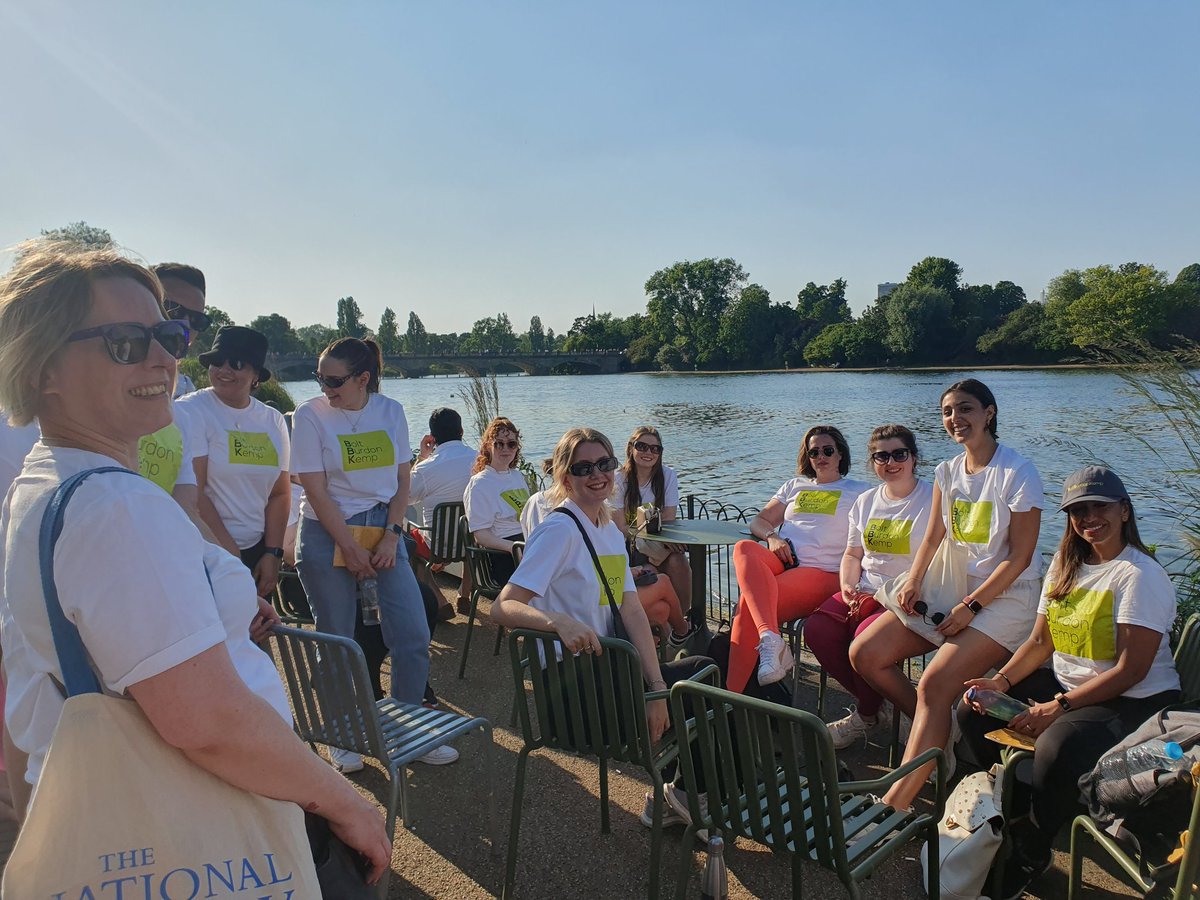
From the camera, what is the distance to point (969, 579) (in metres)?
3.65

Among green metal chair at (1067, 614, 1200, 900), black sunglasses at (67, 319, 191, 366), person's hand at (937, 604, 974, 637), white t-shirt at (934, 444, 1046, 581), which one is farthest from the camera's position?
white t-shirt at (934, 444, 1046, 581)

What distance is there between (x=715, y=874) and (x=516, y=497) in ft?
10.6

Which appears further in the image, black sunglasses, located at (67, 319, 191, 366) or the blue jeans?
the blue jeans

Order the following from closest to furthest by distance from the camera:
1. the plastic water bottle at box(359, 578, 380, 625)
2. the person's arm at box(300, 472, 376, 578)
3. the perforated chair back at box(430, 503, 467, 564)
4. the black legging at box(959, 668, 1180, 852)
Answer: the black legging at box(959, 668, 1180, 852)
the person's arm at box(300, 472, 376, 578)
the plastic water bottle at box(359, 578, 380, 625)
the perforated chair back at box(430, 503, 467, 564)

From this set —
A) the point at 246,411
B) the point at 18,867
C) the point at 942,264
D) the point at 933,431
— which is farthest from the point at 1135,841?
the point at 942,264

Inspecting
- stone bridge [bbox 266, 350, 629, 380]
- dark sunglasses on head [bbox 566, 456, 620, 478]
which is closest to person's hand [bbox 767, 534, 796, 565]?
dark sunglasses on head [bbox 566, 456, 620, 478]

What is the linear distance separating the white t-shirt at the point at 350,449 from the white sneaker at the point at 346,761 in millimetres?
1081

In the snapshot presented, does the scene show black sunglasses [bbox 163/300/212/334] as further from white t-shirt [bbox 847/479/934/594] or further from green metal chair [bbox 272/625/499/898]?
white t-shirt [bbox 847/479/934/594]

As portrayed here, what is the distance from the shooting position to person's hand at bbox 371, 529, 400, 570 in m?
3.71

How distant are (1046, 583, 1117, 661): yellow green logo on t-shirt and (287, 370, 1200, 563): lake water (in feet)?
7.97

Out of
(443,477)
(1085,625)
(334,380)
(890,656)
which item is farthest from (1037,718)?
(443,477)

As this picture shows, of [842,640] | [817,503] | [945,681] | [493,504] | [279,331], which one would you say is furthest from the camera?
[279,331]

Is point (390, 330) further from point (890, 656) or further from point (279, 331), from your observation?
point (890, 656)

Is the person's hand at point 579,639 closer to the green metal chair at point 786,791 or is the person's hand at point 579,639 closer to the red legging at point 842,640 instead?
the green metal chair at point 786,791
